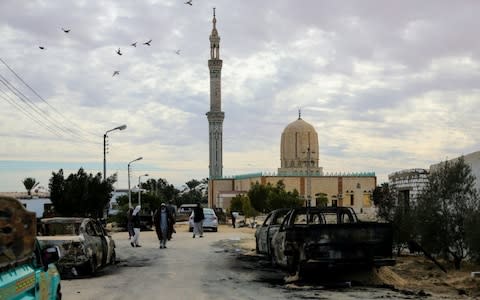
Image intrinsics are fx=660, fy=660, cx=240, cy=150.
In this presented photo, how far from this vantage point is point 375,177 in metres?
111

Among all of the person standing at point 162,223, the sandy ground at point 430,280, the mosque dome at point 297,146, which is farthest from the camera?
the mosque dome at point 297,146

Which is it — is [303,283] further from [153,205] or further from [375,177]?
[375,177]

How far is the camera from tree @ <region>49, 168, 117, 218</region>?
31.8m

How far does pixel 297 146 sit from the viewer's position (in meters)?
111

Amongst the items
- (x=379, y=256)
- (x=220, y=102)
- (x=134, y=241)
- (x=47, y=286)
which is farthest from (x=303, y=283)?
(x=220, y=102)

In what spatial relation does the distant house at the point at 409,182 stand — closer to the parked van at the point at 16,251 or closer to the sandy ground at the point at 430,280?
the sandy ground at the point at 430,280

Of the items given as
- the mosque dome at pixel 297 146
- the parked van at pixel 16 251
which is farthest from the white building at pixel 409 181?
the mosque dome at pixel 297 146

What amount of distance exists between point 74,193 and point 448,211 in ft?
65.8

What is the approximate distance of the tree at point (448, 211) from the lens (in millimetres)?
16406

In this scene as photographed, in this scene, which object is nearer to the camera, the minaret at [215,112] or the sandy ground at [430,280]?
the sandy ground at [430,280]

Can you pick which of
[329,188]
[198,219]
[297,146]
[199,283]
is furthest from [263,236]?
[297,146]

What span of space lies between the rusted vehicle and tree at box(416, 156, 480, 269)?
3591 millimetres

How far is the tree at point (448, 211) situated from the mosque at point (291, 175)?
86.6 meters

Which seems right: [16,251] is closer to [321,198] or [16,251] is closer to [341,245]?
[341,245]
